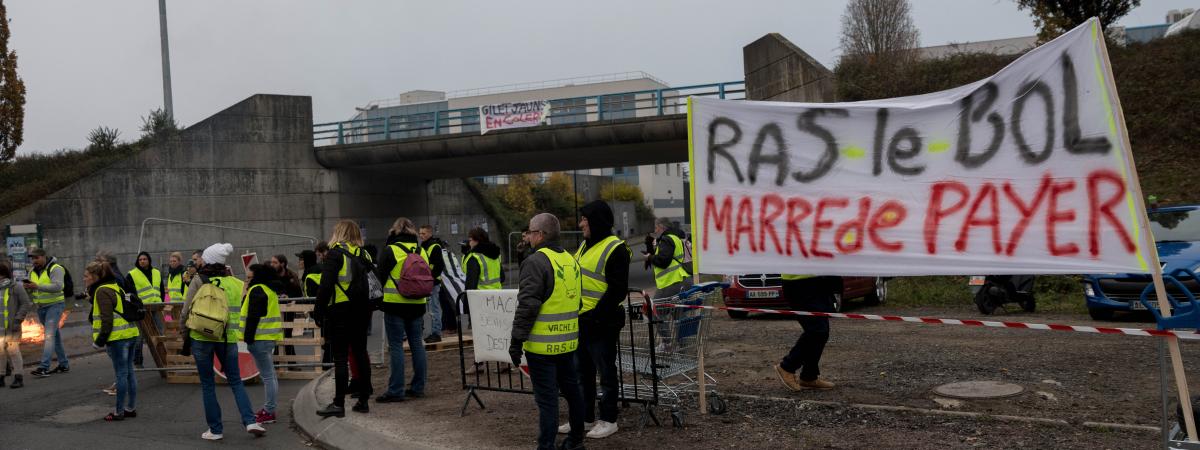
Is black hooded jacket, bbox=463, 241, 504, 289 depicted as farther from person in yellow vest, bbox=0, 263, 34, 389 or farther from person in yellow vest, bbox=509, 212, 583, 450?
person in yellow vest, bbox=509, 212, 583, 450

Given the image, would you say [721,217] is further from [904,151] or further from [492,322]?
[492,322]

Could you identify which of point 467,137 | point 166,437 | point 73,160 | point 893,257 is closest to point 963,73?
point 467,137

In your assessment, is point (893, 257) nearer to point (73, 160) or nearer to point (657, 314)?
point (657, 314)

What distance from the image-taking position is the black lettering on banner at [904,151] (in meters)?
6.45

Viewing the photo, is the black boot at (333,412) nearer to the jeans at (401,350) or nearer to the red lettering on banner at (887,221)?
the jeans at (401,350)

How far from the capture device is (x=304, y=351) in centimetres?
1409

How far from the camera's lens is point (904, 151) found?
6496 millimetres

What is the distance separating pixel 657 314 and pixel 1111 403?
11.2ft

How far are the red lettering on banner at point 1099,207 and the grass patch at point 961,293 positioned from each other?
9.44 m

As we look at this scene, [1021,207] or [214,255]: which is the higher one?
[1021,207]

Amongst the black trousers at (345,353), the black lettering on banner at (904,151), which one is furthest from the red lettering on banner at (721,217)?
the black trousers at (345,353)

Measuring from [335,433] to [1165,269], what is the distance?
10009 millimetres

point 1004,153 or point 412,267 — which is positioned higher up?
point 1004,153

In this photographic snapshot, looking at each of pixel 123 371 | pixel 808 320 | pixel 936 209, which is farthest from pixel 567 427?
pixel 123 371
